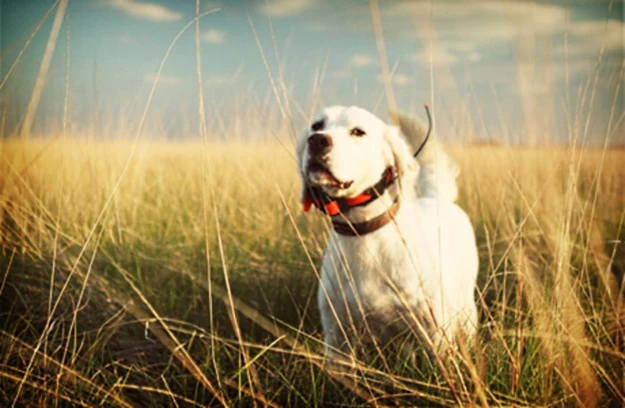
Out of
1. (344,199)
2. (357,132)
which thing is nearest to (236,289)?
(344,199)

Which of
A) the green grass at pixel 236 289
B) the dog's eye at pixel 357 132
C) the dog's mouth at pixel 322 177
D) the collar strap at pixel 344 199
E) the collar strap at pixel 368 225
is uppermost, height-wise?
the dog's eye at pixel 357 132

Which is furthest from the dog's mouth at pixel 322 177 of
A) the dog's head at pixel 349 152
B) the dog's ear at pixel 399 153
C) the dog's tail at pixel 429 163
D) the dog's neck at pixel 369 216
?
the dog's tail at pixel 429 163

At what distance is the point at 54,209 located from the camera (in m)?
3.12

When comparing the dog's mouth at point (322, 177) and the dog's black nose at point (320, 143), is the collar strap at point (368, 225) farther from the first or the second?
the dog's black nose at point (320, 143)

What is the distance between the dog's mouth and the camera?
77.1 inches

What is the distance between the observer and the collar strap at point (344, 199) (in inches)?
80.1

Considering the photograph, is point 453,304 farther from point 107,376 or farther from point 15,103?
point 15,103

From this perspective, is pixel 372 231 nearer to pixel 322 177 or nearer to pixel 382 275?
pixel 382 275

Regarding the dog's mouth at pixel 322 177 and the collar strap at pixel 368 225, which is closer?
the dog's mouth at pixel 322 177

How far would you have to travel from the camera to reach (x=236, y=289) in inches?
110

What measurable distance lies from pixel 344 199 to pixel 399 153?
0.31m

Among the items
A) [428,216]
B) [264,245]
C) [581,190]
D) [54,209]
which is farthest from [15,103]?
[581,190]

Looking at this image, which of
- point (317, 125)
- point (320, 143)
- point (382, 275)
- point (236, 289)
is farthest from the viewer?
point (236, 289)

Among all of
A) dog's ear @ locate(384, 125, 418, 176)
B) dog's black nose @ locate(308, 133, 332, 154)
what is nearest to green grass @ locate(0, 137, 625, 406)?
dog's black nose @ locate(308, 133, 332, 154)
